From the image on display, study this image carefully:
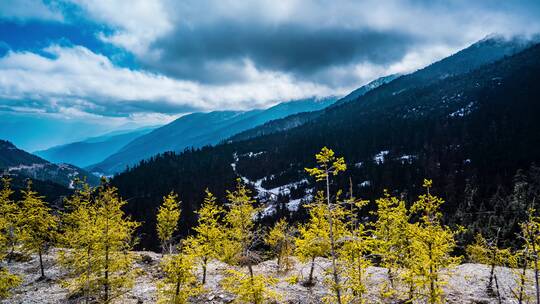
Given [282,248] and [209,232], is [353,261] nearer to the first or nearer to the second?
[209,232]

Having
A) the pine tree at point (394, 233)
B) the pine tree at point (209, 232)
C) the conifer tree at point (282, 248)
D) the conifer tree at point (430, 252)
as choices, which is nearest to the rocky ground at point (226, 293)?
the conifer tree at point (282, 248)

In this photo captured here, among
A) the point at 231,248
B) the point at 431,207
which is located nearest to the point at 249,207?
the point at 231,248

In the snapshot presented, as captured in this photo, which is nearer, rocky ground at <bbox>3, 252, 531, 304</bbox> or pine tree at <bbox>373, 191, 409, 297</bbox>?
pine tree at <bbox>373, 191, 409, 297</bbox>

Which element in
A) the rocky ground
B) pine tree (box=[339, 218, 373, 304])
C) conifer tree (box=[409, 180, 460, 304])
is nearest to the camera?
pine tree (box=[339, 218, 373, 304])

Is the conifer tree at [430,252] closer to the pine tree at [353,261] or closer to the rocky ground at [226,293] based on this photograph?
the pine tree at [353,261]

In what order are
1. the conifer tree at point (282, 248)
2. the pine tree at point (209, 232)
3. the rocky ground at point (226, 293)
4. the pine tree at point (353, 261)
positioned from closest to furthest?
the pine tree at point (353, 261) < the rocky ground at point (226, 293) < the pine tree at point (209, 232) < the conifer tree at point (282, 248)

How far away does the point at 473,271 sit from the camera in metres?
36.9

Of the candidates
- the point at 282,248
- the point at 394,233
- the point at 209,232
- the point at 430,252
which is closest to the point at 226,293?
the point at 209,232

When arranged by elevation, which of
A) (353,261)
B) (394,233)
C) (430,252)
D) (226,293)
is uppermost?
(430,252)

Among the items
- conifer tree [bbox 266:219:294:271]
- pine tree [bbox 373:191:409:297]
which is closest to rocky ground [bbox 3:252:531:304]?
conifer tree [bbox 266:219:294:271]

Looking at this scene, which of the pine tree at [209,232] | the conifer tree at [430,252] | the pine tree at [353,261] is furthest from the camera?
the pine tree at [209,232]

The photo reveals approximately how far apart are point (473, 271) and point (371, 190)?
414 ft

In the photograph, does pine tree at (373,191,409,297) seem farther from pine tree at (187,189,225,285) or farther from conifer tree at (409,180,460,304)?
pine tree at (187,189,225,285)

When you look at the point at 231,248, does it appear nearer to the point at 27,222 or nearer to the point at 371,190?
the point at 27,222
